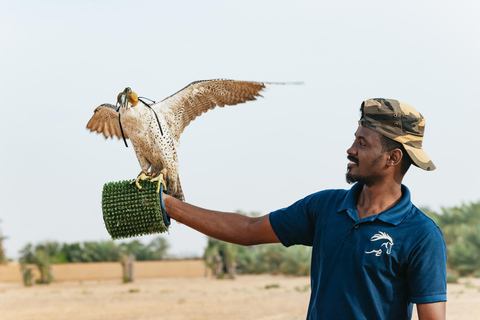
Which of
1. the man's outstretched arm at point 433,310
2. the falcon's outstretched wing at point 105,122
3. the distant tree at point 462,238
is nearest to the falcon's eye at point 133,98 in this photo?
the falcon's outstretched wing at point 105,122

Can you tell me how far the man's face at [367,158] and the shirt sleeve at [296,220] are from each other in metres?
0.26

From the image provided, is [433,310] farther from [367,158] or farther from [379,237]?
[367,158]

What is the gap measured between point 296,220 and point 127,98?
4.05 feet

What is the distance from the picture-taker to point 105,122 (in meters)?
3.63

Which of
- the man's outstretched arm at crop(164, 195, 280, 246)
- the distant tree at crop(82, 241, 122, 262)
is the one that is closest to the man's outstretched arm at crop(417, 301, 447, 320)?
the man's outstretched arm at crop(164, 195, 280, 246)

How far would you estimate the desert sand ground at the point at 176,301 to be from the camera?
1209 centimetres

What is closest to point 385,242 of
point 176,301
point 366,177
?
point 366,177

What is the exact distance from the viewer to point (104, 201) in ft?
8.39

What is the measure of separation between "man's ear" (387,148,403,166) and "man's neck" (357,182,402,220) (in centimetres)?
9

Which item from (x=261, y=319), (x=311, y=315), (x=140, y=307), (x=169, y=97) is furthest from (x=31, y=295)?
(x=311, y=315)

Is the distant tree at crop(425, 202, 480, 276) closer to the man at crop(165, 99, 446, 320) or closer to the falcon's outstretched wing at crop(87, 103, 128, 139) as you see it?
the falcon's outstretched wing at crop(87, 103, 128, 139)

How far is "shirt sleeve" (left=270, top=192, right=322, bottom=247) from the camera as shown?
7.75 feet

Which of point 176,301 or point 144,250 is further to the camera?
point 144,250

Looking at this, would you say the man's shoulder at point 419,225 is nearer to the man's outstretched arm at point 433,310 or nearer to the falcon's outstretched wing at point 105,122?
the man's outstretched arm at point 433,310
